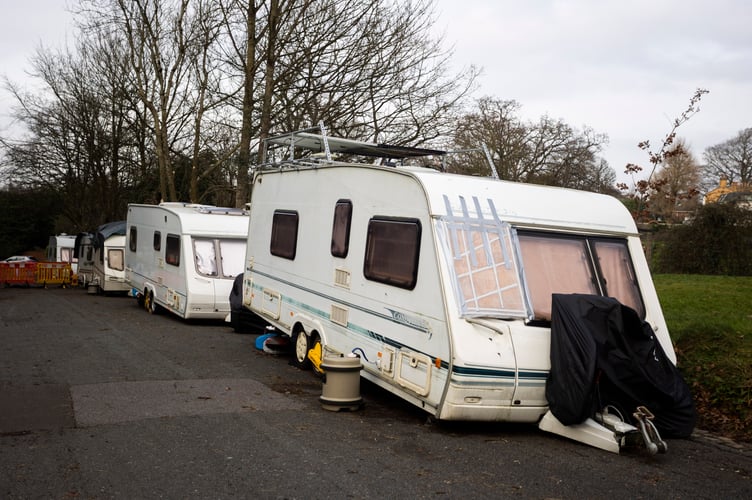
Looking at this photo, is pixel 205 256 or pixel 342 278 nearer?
pixel 342 278

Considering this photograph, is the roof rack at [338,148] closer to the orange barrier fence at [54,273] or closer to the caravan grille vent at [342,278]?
the caravan grille vent at [342,278]

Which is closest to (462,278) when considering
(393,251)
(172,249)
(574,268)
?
(393,251)

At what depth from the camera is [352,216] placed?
9.01 metres

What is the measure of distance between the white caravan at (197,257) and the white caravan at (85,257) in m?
12.2

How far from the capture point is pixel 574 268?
303 inches

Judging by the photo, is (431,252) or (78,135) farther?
(78,135)

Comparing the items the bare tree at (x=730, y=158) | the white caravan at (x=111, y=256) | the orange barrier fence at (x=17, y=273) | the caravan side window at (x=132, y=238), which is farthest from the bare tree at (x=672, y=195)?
the bare tree at (x=730, y=158)

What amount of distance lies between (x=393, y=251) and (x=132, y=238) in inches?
570

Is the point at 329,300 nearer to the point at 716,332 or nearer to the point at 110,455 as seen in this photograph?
the point at 110,455

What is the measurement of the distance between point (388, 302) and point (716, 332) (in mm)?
4303

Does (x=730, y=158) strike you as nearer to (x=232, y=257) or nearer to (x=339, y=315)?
(x=232, y=257)

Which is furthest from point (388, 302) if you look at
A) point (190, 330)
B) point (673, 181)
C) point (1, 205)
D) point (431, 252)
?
point (1, 205)

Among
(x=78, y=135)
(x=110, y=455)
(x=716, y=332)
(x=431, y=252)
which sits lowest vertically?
(x=110, y=455)

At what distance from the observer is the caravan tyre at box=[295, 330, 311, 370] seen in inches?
400
